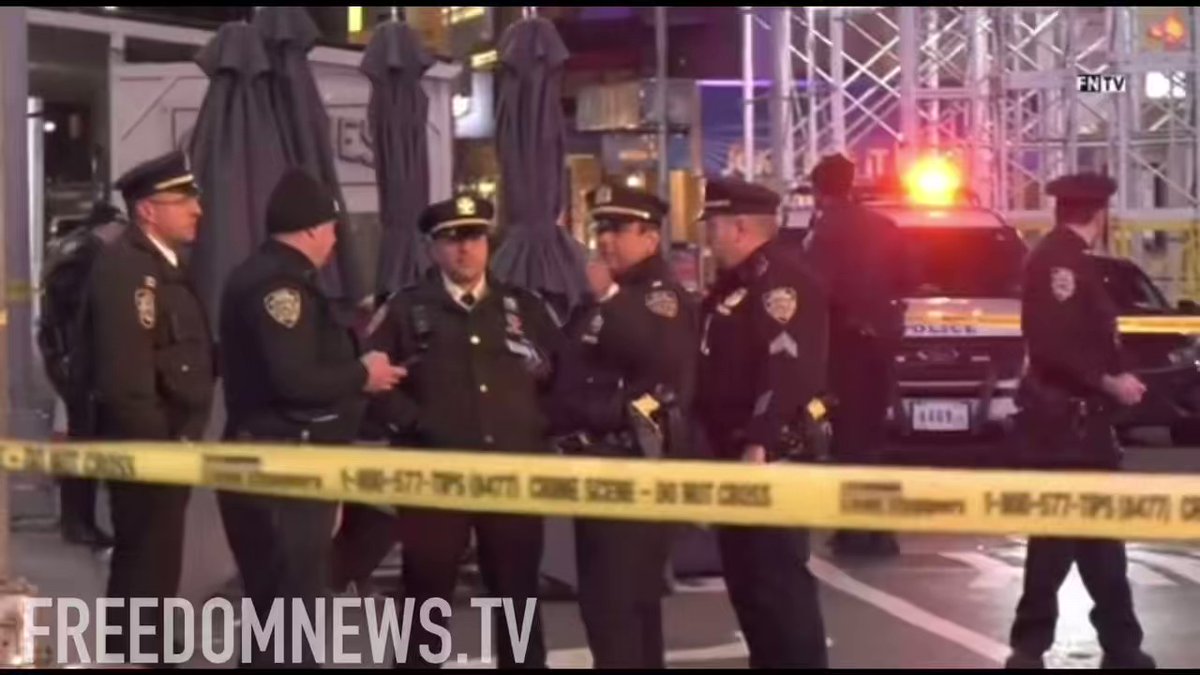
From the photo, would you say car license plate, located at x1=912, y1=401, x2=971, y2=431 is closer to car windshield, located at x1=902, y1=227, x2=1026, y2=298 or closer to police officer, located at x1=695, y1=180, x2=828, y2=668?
car windshield, located at x1=902, y1=227, x2=1026, y2=298

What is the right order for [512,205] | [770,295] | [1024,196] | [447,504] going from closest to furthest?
1. [447,504]
2. [770,295]
3. [512,205]
4. [1024,196]

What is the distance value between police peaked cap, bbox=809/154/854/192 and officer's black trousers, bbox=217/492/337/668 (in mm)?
3706

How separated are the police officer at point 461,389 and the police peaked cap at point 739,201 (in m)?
0.73

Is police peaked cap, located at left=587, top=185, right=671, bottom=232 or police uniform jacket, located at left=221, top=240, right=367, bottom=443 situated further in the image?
police peaked cap, located at left=587, top=185, right=671, bottom=232

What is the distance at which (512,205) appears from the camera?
10.5m

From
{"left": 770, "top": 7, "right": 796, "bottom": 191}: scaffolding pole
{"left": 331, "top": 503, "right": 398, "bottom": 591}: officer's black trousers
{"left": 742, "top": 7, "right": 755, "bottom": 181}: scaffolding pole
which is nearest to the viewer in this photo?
{"left": 331, "top": 503, "right": 398, "bottom": 591}: officer's black trousers

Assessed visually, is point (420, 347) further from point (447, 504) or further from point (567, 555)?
point (567, 555)

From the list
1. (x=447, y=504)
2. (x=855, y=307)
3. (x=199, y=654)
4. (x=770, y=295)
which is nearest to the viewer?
(x=447, y=504)

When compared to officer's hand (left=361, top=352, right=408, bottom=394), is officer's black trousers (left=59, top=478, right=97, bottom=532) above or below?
below

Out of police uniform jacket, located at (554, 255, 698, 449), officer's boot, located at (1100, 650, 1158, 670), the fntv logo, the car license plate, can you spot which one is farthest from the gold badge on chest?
the fntv logo

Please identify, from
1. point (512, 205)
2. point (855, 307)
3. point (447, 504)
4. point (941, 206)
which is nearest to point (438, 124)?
point (941, 206)

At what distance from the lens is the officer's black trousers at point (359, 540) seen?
7684 mm

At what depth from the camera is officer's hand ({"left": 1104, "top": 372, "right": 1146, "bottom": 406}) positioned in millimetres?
7211

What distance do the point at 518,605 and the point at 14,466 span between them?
172cm
